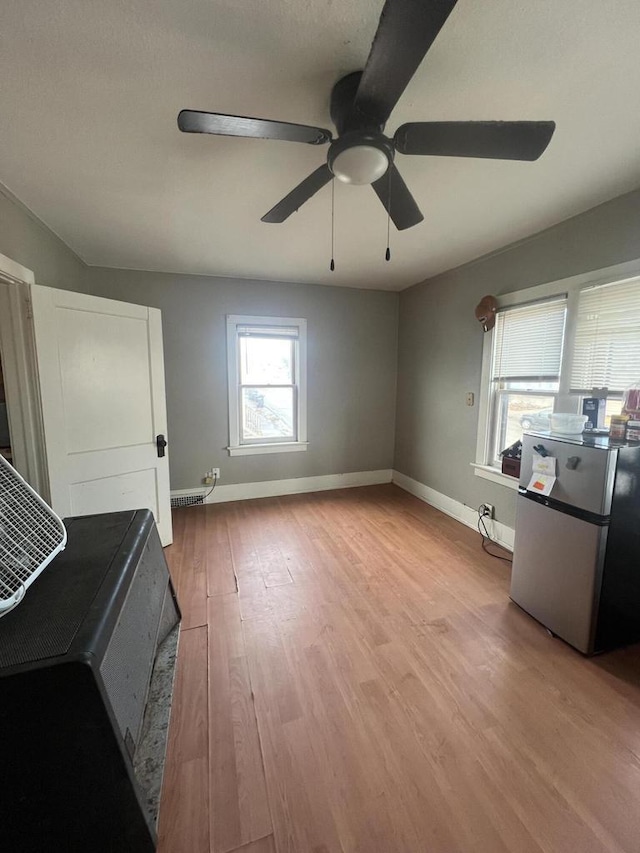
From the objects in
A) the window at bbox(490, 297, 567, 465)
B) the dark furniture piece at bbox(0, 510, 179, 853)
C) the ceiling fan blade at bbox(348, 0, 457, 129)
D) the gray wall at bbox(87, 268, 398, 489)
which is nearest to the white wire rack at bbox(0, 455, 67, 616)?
the dark furniture piece at bbox(0, 510, 179, 853)

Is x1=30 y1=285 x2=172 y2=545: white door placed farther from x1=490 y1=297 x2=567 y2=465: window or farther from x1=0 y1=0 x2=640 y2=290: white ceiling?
x1=490 y1=297 x2=567 y2=465: window

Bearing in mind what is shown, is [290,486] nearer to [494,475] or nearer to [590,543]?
[494,475]

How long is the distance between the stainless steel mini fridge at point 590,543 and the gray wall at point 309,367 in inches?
98.3

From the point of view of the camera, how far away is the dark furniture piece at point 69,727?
0.79m

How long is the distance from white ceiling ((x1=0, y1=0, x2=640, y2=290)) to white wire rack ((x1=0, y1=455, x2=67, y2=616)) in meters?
1.39

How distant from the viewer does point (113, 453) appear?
247 cm

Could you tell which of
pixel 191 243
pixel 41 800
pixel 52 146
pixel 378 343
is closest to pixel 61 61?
pixel 52 146

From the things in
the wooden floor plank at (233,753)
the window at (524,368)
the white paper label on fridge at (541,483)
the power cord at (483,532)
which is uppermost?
the window at (524,368)

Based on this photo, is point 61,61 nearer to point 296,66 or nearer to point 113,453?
point 296,66

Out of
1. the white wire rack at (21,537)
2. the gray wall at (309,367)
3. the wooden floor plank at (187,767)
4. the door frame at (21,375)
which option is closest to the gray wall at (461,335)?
the gray wall at (309,367)

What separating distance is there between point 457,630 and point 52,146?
317cm

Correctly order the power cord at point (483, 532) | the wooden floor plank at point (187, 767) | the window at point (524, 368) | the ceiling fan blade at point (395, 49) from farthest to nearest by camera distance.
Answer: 1. the power cord at point (483, 532)
2. the window at point (524, 368)
3. the wooden floor plank at point (187, 767)
4. the ceiling fan blade at point (395, 49)

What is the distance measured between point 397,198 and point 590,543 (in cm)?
190

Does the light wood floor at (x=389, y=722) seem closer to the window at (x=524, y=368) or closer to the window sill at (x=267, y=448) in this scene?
the window at (x=524, y=368)
